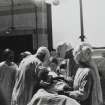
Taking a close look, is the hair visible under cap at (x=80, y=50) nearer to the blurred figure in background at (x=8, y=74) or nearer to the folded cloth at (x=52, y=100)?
the folded cloth at (x=52, y=100)

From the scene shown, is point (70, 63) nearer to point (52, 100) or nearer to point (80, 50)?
point (80, 50)

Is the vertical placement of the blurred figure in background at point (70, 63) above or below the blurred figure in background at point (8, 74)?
above

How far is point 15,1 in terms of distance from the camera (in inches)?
602

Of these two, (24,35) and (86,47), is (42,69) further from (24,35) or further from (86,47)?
(24,35)

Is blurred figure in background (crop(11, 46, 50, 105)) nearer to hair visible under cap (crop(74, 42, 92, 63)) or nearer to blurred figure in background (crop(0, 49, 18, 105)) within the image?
blurred figure in background (crop(0, 49, 18, 105))

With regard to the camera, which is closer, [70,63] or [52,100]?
[52,100]

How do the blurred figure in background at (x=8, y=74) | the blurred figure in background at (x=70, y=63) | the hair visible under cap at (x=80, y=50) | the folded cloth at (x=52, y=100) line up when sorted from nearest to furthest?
1. the folded cloth at (x=52, y=100)
2. the hair visible under cap at (x=80, y=50)
3. the blurred figure in background at (x=70, y=63)
4. the blurred figure in background at (x=8, y=74)

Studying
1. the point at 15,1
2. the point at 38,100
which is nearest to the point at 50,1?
the point at 15,1

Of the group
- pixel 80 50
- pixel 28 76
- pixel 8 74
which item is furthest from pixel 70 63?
pixel 8 74

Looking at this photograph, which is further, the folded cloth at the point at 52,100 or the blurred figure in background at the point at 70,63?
the blurred figure in background at the point at 70,63

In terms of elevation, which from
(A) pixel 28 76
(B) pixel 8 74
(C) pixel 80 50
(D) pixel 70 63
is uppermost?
(C) pixel 80 50

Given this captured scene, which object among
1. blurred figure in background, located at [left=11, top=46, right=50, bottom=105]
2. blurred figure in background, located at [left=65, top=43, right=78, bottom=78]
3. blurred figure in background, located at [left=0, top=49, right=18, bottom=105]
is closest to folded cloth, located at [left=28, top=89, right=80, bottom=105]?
blurred figure in background, located at [left=11, top=46, right=50, bottom=105]

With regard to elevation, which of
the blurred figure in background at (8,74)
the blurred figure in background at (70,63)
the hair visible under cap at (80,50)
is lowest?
the blurred figure in background at (8,74)

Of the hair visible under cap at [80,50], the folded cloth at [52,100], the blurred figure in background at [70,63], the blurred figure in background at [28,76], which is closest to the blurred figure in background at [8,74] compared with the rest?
the blurred figure in background at [28,76]
